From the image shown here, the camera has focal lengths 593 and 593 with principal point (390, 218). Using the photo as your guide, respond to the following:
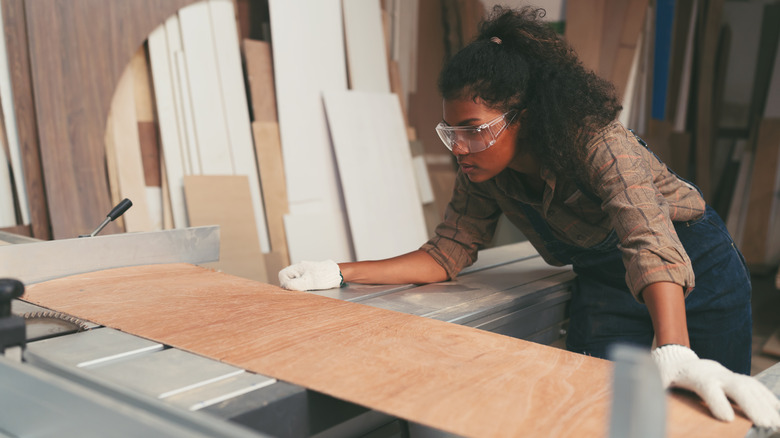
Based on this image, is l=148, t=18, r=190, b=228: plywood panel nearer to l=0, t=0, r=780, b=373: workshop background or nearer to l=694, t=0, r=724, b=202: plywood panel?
l=0, t=0, r=780, b=373: workshop background

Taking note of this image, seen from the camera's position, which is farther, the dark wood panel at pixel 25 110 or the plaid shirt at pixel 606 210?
the dark wood panel at pixel 25 110

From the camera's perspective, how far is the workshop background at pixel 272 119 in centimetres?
259

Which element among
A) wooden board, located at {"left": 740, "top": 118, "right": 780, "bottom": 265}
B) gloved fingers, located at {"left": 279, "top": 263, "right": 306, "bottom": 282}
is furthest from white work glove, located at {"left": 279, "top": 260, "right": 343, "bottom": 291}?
wooden board, located at {"left": 740, "top": 118, "right": 780, "bottom": 265}

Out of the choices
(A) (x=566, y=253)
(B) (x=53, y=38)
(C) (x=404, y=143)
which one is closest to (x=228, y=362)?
(A) (x=566, y=253)

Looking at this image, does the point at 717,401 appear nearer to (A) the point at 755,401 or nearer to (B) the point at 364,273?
(A) the point at 755,401

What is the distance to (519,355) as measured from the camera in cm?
100

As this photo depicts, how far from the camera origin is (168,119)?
9.80 ft

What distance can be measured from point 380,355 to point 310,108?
8.98 ft

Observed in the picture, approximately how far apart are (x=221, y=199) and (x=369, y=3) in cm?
167

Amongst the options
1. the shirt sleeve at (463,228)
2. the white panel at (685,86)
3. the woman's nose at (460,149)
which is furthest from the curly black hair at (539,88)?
the white panel at (685,86)

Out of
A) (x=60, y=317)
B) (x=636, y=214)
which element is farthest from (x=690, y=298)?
(x=60, y=317)

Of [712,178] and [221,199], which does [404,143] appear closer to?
[221,199]

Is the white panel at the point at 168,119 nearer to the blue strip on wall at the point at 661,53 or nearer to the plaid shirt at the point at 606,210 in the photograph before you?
the plaid shirt at the point at 606,210

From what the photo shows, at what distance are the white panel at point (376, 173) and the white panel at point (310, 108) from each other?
0.27ft
